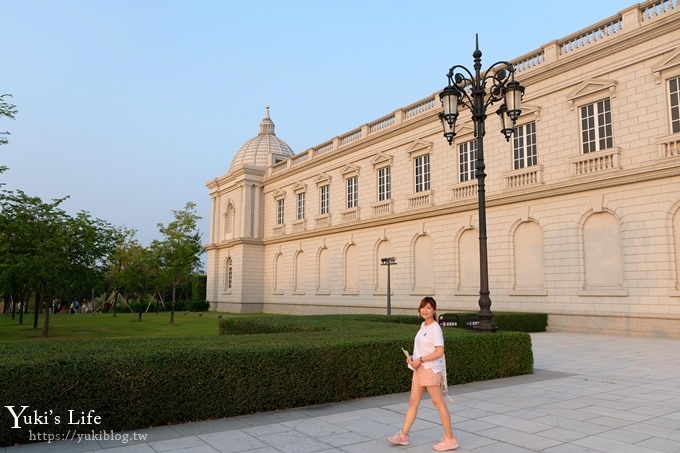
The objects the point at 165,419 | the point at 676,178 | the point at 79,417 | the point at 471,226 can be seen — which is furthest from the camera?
the point at 471,226

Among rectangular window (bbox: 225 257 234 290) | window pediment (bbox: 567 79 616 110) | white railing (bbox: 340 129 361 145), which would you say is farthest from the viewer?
rectangular window (bbox: 225 257 234 290)

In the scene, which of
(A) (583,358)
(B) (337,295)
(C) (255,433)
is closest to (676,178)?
(A) (583,358)

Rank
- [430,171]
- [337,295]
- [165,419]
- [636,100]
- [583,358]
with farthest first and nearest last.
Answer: [337,295]
[430,171]
[636,100]
[583,358]
[165,419]

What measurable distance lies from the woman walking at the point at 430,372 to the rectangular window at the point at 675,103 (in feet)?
53.4

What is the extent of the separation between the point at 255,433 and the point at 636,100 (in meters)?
18.5

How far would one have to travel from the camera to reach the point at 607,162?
19.3 meters

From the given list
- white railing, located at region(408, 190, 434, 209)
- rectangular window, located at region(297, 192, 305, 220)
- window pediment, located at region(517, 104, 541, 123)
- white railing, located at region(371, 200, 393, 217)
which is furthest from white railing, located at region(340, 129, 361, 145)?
window pediment, located at region(517, 104, 541, 123)

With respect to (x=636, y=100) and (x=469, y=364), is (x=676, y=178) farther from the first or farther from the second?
(x=469, y=364)

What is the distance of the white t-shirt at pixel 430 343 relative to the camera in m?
5.57

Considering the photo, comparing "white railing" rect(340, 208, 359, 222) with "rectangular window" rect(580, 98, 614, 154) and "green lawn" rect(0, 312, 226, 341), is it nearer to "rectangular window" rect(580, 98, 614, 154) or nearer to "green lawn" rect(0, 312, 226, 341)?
"green lawn" rect(0, 312, 226, 341)

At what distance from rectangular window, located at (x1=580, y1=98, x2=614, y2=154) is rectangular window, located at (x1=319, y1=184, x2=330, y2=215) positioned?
754 inches

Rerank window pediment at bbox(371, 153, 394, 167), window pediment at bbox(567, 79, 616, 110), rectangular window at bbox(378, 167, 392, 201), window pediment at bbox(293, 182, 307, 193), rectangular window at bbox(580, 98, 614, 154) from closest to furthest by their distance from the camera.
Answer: window pediment at bbox(567, 79, 616, 110) → rectangular window at bbox(580, 98, 614, 154) → window pediment at bbox(371, 153, 394, 167) → rectangular window at bbox(378, 167, 392, 201) → window pediment at bbox(293, 182, 307, 193)

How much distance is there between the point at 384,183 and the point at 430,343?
25914mm

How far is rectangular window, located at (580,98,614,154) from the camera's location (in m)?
19.5
